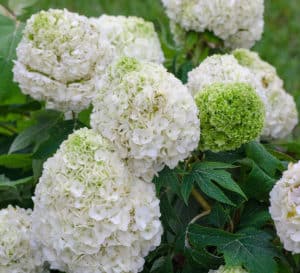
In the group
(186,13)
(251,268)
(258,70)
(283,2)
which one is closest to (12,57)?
(186,13)

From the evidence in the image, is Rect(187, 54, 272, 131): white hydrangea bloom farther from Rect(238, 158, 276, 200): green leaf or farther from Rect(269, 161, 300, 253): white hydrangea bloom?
Rect(269, 161, 300, 253): white hydrangea bloom

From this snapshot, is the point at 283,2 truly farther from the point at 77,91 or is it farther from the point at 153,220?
the point at 153,220

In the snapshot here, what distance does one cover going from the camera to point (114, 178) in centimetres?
174

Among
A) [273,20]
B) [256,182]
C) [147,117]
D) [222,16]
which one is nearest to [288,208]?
[256,182]

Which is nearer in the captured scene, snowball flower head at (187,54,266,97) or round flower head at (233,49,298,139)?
snowball flower head at (187,54,266,97)

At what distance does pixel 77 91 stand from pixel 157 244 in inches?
23.2

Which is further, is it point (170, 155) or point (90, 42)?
point (90, 42)

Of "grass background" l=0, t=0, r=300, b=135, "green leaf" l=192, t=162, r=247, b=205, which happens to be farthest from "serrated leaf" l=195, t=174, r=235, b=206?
"grass background" l=0, t=0, r=300, b=135

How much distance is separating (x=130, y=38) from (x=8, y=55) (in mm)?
434

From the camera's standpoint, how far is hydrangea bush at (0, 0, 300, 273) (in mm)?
1748

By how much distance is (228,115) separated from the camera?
1.84 m

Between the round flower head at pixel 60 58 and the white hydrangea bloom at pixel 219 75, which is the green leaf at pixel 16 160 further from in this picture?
the white hydrangea bloom at pixel 219 75

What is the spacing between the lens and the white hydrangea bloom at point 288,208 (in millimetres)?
1758

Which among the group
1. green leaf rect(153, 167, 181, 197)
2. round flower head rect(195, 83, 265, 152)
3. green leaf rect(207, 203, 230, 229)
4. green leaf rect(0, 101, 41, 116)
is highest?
round flower head rect(195, 83, 265, 152)
